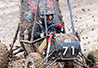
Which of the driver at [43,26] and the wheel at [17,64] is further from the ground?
the driver at [43,26]

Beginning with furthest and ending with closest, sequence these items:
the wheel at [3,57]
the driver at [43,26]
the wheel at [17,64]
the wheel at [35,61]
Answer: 1. the wheel at [17,64]
2. the driver at [43,26]
3. the wheel at [3,57]
4. the wheel at [35,61]

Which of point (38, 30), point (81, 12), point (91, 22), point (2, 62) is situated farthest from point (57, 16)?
point (81, 12)

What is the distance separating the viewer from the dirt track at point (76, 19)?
27.0 feet

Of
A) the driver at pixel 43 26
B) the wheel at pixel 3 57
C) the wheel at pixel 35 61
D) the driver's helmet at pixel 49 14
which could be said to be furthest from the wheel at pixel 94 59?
the wheel at pixel 3 57

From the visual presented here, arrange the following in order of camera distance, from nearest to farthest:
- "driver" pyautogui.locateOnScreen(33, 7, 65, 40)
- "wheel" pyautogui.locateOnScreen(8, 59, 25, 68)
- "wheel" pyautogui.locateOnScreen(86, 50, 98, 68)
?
"wheel" pyautogui.locateOnScreen(86, 50, 98, 68)
"driver" pyautogui.locateOnScreen(33, 7, 65, 40)
"wheel" pyautogui.locateOnScreen(8, 59, 25, 68)

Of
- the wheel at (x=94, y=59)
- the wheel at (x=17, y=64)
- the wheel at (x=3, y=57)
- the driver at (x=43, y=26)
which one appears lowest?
the wheel at (x=17, y=64)

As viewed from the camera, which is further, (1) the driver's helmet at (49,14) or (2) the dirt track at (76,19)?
(2) the dirt track at (76,19)

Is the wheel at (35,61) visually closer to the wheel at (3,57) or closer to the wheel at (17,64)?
the wheel at (3,57)

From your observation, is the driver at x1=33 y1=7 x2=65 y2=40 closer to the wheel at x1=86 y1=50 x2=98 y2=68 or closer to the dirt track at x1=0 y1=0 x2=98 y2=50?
the wheel at x1=86 y1=50 x2=98 y2=68

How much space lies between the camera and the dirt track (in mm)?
8225

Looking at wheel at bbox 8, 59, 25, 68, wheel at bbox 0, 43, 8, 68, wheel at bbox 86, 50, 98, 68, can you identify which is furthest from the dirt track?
wheel at bbox 0, 43, 8, 68

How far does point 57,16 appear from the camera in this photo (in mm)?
5430

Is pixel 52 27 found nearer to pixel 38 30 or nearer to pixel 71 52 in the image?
pixel 38 30

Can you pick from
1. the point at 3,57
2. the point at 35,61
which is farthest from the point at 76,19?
the point at 35,61
